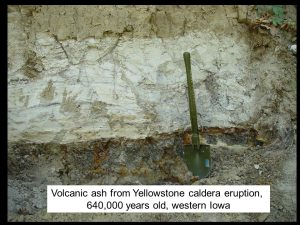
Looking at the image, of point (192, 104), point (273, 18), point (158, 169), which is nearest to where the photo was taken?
point (192, 104)

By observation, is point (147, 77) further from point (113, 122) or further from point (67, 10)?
point (67, 10)

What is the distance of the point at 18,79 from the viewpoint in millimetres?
3443

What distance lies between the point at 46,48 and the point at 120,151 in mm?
1038

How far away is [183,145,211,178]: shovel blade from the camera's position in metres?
3.34

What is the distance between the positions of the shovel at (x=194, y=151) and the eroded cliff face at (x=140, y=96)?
7 centimetres

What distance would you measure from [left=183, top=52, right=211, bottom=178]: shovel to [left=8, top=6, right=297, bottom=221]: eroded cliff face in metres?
0.07

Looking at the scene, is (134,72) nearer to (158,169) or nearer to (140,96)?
(140,96)

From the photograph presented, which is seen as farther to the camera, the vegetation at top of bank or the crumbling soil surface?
the vegetation at top of bank

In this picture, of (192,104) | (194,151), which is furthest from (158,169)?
(192,104)

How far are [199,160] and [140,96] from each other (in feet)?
2.31

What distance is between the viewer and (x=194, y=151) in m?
3.36

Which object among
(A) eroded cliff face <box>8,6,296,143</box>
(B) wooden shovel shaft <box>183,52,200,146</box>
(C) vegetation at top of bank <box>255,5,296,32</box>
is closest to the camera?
(B) wooden shovel shaft <box>183,52,200,146</box>

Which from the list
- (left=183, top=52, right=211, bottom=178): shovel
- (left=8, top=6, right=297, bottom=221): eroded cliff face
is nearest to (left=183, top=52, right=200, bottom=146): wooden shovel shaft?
(left=183, top=52, right=211, bottom=178): shovel

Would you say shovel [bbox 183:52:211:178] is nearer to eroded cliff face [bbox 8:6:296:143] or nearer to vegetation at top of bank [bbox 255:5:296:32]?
eroded cliff face [bbox 8:6:296:143]
